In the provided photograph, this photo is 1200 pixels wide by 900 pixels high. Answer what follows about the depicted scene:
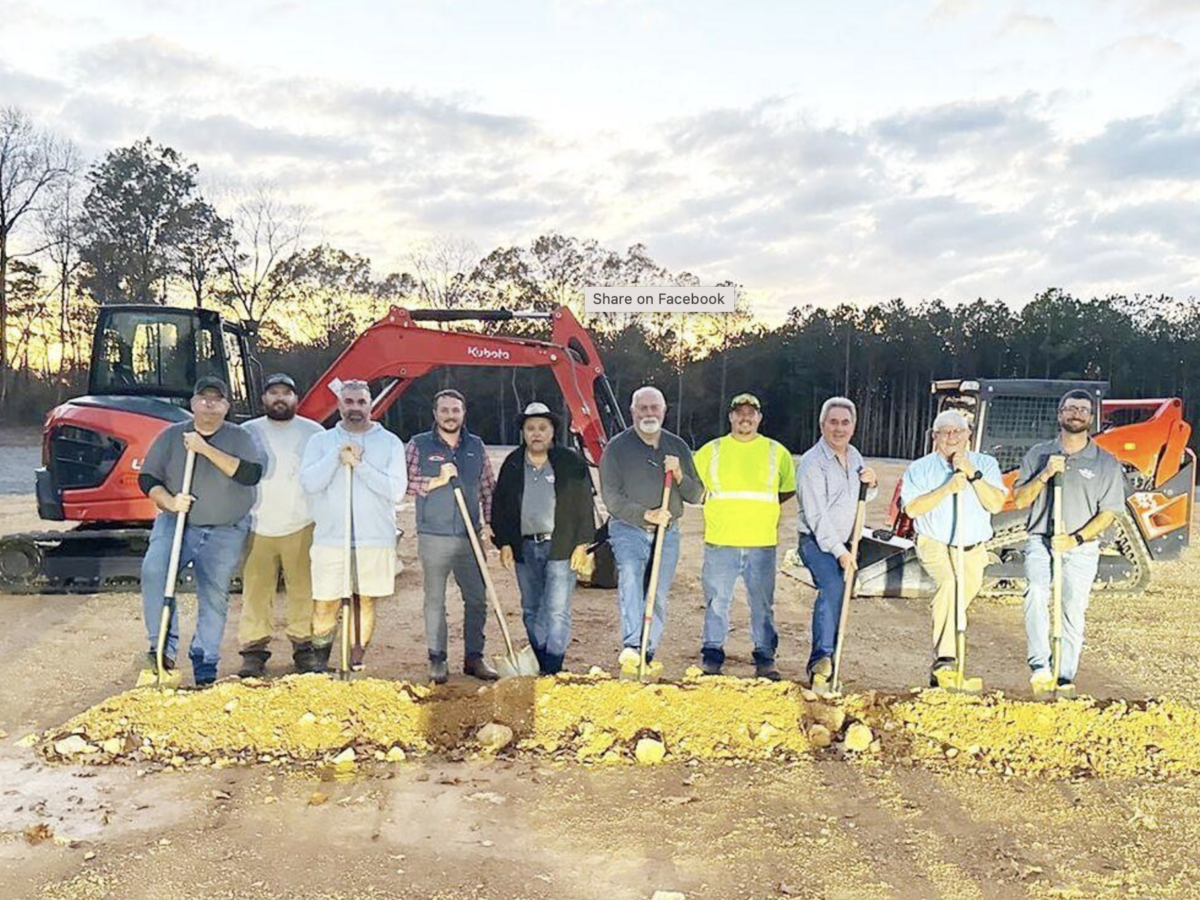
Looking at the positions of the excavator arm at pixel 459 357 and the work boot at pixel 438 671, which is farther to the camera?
the excavator arm at pixel 459 357

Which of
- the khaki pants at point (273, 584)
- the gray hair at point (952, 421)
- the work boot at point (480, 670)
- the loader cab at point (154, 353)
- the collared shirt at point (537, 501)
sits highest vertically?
the loader cab at point (154, 353)

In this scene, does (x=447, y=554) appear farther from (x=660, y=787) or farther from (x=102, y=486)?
(x=102, y=486)

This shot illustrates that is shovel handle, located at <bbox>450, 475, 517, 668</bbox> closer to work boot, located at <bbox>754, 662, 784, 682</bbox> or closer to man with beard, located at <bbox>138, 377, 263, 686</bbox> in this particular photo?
man with beard, located at <bbox>138, 377, 263, 686</bbox>

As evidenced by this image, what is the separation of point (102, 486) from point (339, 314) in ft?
122

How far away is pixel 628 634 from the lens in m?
5.92

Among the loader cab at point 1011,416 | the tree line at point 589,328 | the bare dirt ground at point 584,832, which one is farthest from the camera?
the tree line at point 589,328

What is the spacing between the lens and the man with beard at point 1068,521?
552cm

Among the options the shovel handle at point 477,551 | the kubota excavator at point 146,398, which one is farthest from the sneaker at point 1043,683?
the kubota excavator at point 146,398

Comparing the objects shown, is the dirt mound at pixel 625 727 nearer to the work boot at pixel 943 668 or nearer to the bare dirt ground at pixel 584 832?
the bare dirt ground at pixel 584 832

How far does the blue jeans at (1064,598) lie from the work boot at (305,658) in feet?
14.1

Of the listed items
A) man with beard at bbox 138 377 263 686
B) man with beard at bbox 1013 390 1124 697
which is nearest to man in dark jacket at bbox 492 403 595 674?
man with beard at bbox 138 377 263 686

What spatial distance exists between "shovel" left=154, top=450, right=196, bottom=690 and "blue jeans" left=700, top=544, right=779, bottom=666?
3070 millimetres

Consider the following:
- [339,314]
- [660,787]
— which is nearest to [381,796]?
[660,787]

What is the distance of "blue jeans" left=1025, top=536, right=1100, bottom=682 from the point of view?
5.57m
